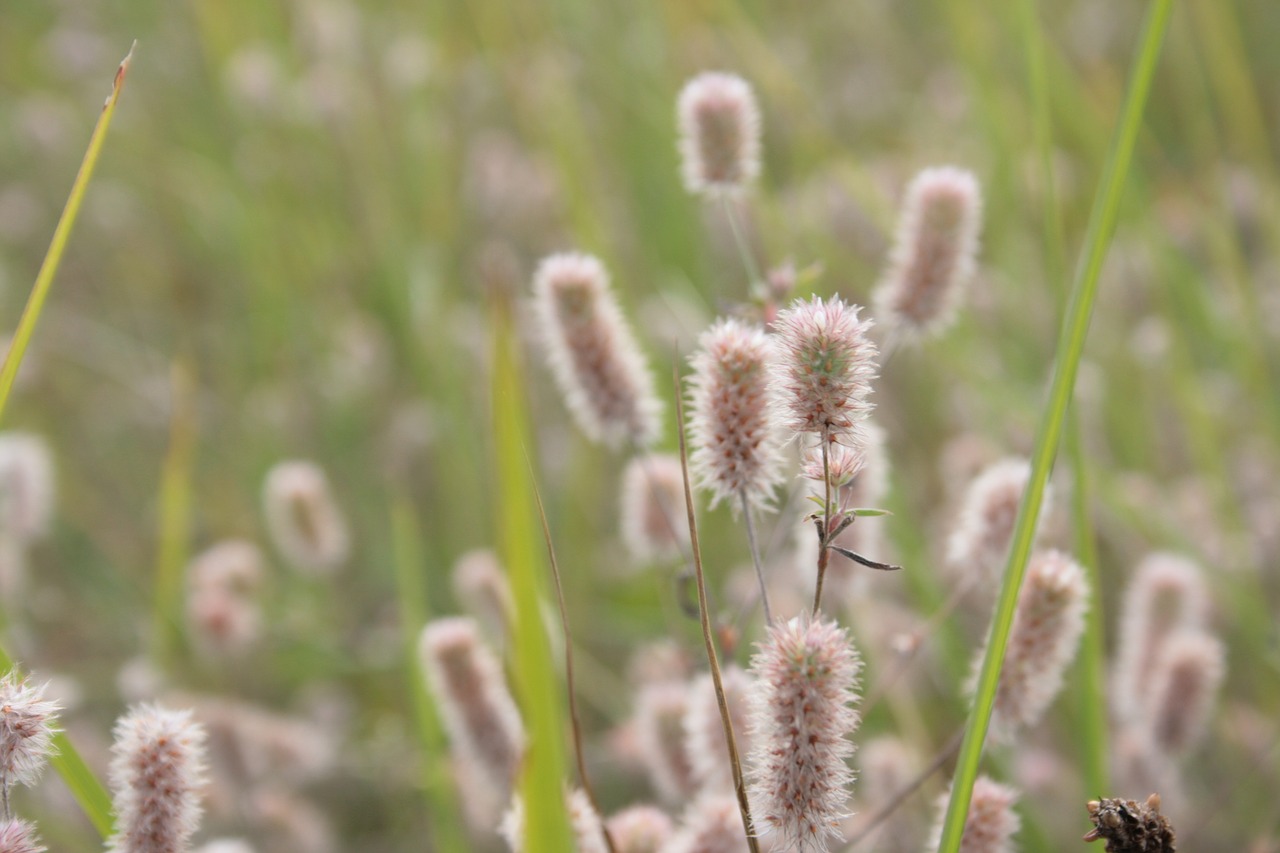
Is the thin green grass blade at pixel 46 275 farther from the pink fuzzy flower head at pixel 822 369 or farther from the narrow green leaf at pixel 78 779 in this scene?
the pink fuzzy flower head at pixel 822 369

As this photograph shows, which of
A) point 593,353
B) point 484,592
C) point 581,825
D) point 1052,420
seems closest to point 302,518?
point 484,592

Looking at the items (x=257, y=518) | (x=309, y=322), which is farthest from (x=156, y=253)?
(x=257, y=518)

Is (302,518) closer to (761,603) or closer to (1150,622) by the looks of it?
(761,603)

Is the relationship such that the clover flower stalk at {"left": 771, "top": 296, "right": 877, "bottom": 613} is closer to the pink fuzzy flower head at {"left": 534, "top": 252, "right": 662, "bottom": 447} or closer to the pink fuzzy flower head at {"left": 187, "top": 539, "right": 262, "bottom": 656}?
the pink fuzzy flower head at {"left": 534, "top": 252, "right": 662, "bottom": 447}

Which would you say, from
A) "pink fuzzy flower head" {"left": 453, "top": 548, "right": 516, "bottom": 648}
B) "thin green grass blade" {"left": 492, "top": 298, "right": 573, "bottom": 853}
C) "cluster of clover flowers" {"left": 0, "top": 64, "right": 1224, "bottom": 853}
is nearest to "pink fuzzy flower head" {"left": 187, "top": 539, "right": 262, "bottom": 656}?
"cluster of clover flowers" {"left": 0, "top": 64, "right": 1224, "bottom": 853}

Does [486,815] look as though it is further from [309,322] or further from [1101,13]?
[1101,13]

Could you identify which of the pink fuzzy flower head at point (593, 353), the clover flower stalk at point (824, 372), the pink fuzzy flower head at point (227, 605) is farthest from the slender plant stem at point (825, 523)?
the pink fuzzy flower head at point (227, 605)
